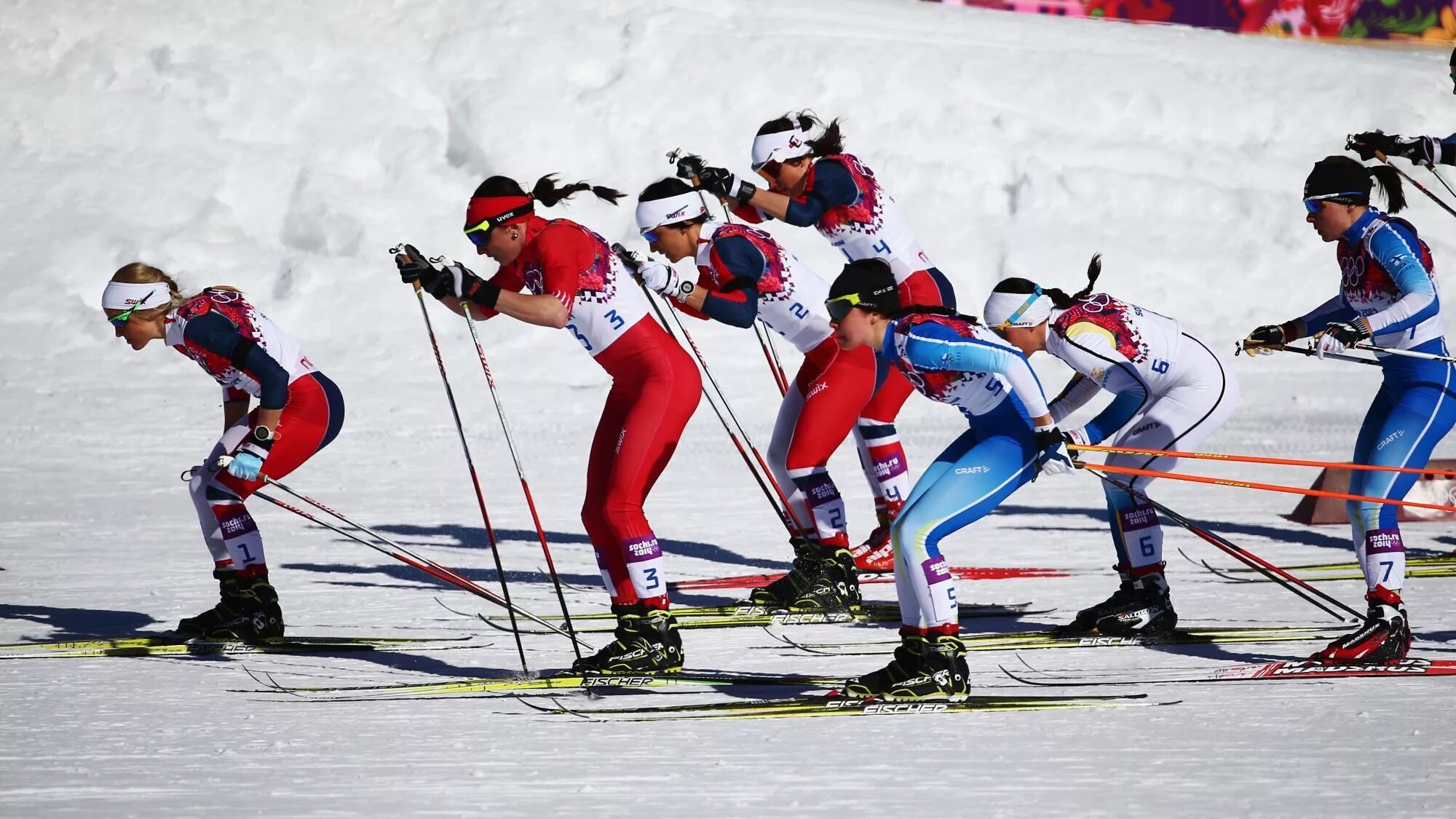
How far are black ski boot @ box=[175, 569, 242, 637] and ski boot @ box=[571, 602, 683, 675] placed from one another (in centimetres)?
165

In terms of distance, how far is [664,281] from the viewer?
647 centimetres

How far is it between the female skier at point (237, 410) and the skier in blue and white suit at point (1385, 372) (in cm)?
412

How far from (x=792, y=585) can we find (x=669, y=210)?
1.84 meters

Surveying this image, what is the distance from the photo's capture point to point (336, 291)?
1675 cm

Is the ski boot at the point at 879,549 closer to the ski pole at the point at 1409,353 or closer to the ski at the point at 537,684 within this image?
the ski at the point at 537,684

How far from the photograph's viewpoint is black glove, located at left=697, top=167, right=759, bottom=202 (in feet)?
26.1

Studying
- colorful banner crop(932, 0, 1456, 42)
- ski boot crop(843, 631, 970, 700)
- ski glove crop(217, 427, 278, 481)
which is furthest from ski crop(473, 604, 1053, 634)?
colorful banner crop(932, 0, 1456, 42)

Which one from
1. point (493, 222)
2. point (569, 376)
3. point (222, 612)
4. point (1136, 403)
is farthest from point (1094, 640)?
point (569, 376)

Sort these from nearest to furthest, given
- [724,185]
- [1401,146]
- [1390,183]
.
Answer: [1390,183], [1401,146], [724,185]

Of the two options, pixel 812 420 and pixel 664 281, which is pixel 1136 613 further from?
pixel 664 281

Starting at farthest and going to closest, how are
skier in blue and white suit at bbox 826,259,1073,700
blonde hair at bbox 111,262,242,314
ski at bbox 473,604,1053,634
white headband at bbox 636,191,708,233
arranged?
ski at bbox 473,604,1053,634 < white headband at bbox 636,191,708,233 < blonde hair at bbox 111,262,242,314 < skier in blue and white suit at bbox 826,259,1073,700


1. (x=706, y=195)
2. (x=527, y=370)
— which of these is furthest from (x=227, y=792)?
Result: (x=527, y=370)

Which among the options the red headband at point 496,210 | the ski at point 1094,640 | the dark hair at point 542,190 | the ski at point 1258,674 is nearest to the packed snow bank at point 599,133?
the dark hair at point 542,190

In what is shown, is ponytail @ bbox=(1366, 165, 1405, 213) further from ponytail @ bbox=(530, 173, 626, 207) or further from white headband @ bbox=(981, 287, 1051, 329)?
ponytail @ bbox=(530, 173, 626, 207)
